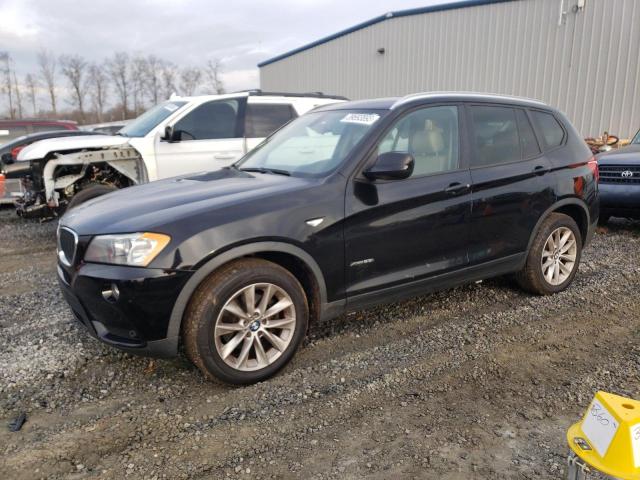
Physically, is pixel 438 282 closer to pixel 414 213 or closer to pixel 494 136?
pixel 414 213

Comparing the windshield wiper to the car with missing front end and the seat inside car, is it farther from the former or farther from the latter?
the car with missing front end

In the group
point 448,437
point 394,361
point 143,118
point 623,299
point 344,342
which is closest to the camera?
point 448,437

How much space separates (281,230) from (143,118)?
18.0ft

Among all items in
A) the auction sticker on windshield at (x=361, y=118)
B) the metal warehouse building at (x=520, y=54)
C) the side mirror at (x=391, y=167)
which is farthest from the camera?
the metal warehouse building at (x=520, y=54)

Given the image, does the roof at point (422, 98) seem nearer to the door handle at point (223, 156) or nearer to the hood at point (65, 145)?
the door handle at point (223, 156)

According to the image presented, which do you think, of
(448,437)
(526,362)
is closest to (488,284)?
(526,362)

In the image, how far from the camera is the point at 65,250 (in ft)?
10.6

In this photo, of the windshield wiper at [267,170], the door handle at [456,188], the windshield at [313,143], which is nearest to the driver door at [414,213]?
the door handle at [456,188]

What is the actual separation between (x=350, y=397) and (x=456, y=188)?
1771 mm

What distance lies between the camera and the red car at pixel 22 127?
1061 cm

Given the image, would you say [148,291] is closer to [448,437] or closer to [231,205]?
[231,205]

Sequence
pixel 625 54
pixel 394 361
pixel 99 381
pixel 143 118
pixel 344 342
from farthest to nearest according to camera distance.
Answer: pixel 625 54 < pixel 143 118 < pixel 344 342 < pixel 394 361 < pixel 99 381

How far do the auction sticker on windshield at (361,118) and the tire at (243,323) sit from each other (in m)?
1.31

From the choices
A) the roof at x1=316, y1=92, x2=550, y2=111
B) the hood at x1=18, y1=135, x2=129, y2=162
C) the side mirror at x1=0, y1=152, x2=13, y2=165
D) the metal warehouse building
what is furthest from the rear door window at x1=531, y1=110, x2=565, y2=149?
the metal warehouse building
